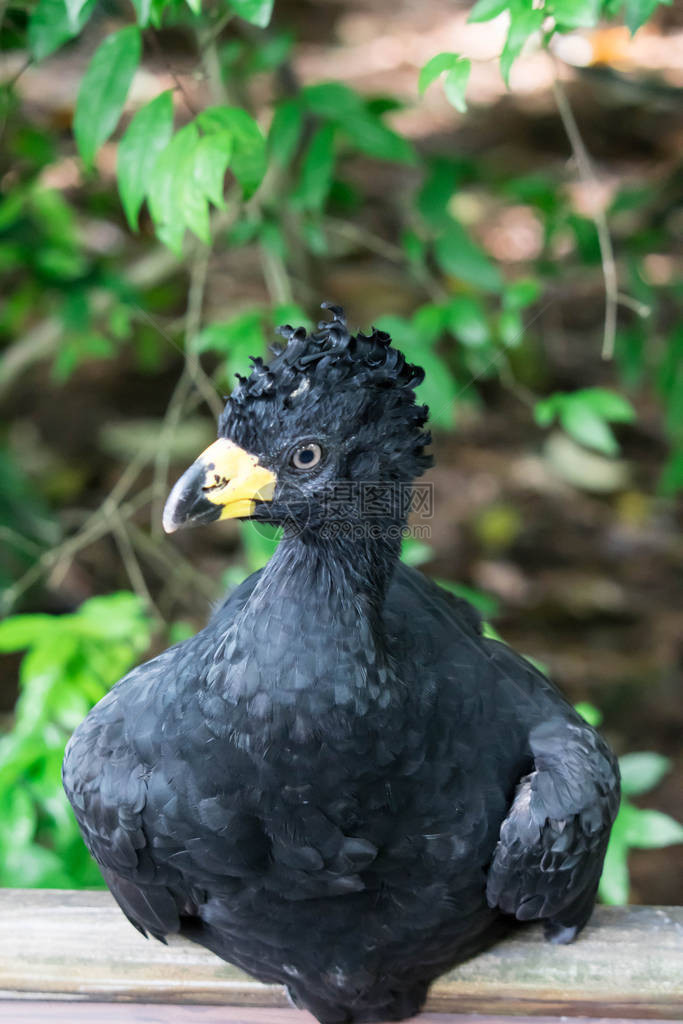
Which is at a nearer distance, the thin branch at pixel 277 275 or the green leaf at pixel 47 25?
the green leaf at pixel 47 25

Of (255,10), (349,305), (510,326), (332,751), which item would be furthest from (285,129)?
(349,305)

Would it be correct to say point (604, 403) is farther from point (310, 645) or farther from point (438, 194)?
point (310, 645)

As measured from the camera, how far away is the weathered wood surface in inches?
78.0

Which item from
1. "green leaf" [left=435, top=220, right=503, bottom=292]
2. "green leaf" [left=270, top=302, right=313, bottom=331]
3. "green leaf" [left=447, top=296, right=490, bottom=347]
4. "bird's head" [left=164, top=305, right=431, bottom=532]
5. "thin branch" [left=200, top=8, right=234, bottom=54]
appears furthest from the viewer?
"green leaf" [left=435, top=220, right=503, bottom=292]

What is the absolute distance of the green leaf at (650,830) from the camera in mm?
2350

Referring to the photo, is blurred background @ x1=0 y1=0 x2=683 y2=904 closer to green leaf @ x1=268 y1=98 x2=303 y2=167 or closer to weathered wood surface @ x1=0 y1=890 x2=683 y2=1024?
green leaf @ x1=268 y1=98 x2=303 y2=167

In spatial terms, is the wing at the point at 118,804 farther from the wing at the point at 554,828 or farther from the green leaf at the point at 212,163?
the green leaf at the point at 212,163

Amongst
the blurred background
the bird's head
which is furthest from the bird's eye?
the blurred background

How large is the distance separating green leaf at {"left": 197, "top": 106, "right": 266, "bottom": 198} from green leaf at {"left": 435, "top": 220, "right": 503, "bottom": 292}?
1061mm

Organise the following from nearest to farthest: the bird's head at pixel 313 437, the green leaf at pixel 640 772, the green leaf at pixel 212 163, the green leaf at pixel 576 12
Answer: the bird's head at pixel 313 437 → the green leaf at pixel 576 12 → the green leaf at pixel 212 163 → the green leaf at pixel 640 772

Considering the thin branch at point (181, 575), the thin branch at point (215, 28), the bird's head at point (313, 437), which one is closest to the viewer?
the bird's head at point (313, 437)

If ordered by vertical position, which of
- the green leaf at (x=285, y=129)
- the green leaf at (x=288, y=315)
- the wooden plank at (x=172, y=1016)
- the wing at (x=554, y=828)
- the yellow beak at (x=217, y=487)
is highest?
the green leaf at (x=285, y=129)

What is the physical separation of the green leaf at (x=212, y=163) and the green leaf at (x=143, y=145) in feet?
0.51

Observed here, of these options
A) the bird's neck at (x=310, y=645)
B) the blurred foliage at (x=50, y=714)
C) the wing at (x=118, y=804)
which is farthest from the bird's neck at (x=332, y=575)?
the blurred foliage at (x=50, y=714)
